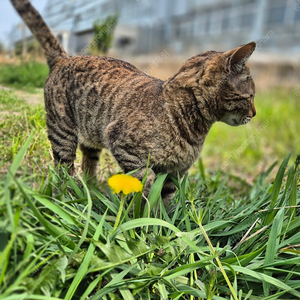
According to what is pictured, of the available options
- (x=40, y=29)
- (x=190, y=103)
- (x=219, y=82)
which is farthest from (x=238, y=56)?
(x=40, y=29)

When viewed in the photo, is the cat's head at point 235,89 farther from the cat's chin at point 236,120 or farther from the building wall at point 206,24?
the building wall at point 206,24

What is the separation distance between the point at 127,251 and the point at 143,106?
74 cm

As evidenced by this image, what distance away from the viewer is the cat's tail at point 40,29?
1.84 metres

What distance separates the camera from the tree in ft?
7.19

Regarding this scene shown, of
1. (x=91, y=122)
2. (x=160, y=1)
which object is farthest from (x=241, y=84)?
(x=160, y=1)

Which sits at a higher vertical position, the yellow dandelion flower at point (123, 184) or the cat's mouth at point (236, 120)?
the yellow dandelion flower at point (123, 184)

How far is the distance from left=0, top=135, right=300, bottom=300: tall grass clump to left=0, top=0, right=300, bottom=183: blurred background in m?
0.95

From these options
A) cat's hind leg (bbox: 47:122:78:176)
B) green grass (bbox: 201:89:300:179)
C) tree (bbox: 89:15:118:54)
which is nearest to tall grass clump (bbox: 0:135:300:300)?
cat's hind leg (bbox: 47:122:78:176)

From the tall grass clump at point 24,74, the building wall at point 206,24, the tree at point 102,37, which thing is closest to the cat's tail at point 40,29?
the tall grass clump at point 24,74

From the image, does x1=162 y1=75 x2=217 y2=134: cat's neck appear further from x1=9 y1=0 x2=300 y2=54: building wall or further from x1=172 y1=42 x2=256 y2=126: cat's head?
x1=9 y1=0 x2=300 y2=54: building wall

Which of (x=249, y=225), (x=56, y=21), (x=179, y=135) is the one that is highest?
(x=56, y=21)

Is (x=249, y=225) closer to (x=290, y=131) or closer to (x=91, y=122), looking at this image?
(x=91, y=122)

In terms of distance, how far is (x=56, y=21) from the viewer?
2197 mm

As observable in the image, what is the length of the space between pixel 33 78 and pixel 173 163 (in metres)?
1.02
